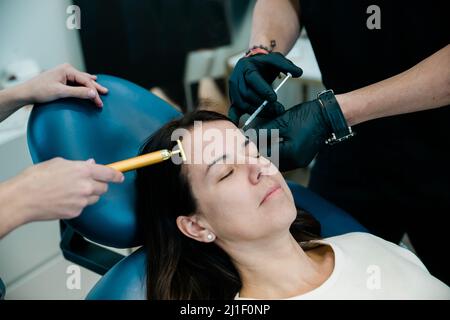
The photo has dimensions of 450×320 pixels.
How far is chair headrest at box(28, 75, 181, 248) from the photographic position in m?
1.04

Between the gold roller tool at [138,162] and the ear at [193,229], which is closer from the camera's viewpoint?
the gold roller tool at [138,162]

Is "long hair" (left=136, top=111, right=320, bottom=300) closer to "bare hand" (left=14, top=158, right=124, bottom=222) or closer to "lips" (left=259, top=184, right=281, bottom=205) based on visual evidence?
"lips" (left=259, top=184, right=281, bottom=205)

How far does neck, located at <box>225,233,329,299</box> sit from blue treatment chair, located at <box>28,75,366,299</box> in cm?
18

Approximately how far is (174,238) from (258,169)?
282 millimetres

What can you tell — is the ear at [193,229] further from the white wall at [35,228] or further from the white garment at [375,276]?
the white wall at [35,228]

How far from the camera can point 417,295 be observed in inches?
39.1

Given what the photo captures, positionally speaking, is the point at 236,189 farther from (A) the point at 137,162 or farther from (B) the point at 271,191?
(A) the point at 137,162

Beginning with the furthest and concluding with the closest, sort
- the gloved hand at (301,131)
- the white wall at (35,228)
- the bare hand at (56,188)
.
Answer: the white wall at (35,228) < the gloved hand at (301,131) < the bare hand at (56,188)

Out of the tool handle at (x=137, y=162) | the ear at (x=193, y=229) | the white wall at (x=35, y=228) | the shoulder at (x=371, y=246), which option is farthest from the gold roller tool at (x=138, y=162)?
the white wall at (x=35, y=228)

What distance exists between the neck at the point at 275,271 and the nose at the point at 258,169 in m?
0.15

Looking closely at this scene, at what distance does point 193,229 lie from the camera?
3.51ft

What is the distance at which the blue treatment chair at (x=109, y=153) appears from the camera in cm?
104

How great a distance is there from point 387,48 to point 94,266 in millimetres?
958

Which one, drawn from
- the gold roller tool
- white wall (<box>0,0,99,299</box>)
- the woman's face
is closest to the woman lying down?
the woman's face
